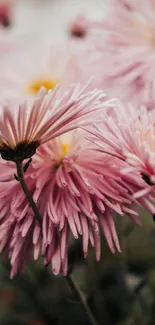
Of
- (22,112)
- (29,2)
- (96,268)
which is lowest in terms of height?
(96,268)

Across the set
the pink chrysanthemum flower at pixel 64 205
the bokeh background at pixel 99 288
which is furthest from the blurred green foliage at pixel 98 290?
the pink chrysanthemum flower at pixel 64 205

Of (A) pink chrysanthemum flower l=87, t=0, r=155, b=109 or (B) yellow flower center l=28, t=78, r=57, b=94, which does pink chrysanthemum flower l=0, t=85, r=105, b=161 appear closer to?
(A) pink chrysanthemum flower l=87, t=0, r=155, b=109

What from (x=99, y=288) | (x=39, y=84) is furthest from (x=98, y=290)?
(x=39, y=84)

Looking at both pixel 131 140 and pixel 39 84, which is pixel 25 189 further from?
pixel 39 84

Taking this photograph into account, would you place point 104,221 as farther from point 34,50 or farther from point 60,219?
point 34,50

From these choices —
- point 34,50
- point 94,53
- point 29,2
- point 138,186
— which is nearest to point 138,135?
point 138,186

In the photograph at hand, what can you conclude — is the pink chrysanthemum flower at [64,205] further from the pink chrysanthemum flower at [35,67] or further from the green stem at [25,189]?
the pink chrysanthemum flower at [35,67]

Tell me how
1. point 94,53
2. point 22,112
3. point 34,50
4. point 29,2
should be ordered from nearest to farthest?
point 22,112, point 94,53, point 34,50, point 29,2
